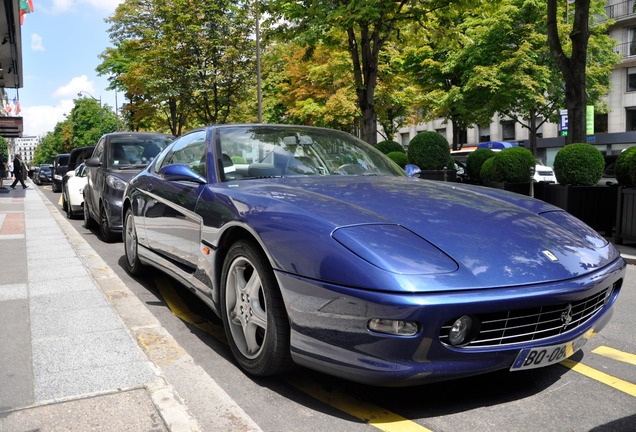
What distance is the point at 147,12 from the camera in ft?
100

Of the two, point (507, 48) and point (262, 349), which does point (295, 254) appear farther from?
point (507, 48)

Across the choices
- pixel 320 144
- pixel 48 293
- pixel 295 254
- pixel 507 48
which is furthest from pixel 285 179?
pixel 507 48

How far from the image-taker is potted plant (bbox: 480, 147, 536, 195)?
11.7m

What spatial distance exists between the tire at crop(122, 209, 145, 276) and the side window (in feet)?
2.94

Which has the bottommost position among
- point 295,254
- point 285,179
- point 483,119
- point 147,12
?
point 295,254

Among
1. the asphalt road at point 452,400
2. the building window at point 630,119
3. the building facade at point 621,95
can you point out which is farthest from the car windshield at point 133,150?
the building window at point 630,119

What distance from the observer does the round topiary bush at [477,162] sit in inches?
559

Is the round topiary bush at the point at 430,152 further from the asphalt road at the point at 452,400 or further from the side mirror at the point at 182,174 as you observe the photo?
the side mirror at the point at 182,174

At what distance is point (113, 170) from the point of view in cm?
881

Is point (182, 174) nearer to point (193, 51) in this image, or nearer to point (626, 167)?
point (626, 167)

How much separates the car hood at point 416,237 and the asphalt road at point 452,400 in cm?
61

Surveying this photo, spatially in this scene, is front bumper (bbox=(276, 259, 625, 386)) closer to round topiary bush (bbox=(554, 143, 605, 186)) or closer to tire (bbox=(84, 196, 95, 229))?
round topiary bush (bbox=(554, 143, 605, 186))

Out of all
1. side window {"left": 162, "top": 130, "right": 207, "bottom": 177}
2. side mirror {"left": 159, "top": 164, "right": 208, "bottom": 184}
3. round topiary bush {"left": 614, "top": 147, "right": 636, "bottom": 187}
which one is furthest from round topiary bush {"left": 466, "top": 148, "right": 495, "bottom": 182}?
side mirror {"left": 159, "top": 164, "right": 208, "bottom": 184}

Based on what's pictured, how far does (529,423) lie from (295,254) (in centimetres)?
132
